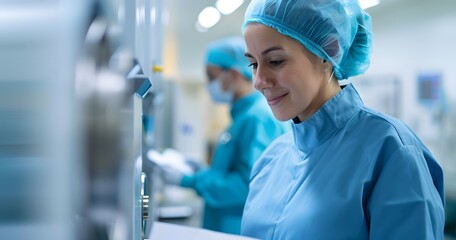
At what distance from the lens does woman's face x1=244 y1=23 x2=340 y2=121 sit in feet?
2.59

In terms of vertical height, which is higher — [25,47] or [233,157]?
[25,47]

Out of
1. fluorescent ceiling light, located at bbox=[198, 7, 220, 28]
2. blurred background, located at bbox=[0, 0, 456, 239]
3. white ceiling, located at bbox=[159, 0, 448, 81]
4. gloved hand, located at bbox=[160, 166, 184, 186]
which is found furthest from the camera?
white ceiling, located at bbox=[159, 0, 448, 81]

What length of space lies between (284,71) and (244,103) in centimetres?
→ 92

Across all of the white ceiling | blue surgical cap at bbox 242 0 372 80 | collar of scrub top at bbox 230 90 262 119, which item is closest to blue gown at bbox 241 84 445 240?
blue surgical cap at bbox 242 0 372 80

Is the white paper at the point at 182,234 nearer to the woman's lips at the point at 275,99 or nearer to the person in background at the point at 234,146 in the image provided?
the woman's lips at the point at 275,99

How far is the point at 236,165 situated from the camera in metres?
1.61

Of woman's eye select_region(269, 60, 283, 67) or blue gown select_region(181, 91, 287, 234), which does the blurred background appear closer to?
woman's eye select_region(269, 60, 283, 67)

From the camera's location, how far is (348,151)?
2.49 feet

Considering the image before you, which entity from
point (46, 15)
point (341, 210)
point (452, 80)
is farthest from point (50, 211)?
point (452, 80)

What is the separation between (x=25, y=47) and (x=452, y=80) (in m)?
3.76

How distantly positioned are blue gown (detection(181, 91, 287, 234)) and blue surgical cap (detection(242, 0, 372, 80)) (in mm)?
736

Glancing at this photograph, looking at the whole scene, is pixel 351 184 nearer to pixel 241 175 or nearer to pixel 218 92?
pixel 241 175

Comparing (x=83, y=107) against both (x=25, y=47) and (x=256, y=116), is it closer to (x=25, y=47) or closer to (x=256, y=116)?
(x=25, y=47)

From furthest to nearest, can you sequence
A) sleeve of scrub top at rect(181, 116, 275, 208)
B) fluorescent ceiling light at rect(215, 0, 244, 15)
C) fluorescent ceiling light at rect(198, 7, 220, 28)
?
fluorescent ceiling light at rect(198, 7, 220, 28) < fluorescent ceiling light at rect(215, 0, 244, 15) < sleeve of scrub top at rect(181, 116, 275, 208)
